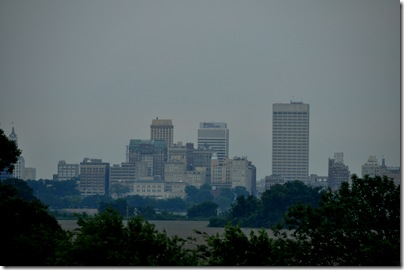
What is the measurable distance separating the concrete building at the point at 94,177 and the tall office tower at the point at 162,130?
25.0ft

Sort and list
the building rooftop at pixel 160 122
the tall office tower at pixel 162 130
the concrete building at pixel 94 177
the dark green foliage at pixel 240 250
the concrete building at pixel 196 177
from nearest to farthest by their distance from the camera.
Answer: the dark green foliage at pixel 240 250 → the concrete building at pixel 94 177 → the concrete building at pixel 196 177 → the building rooftop at pixel 160 122 → the tall office tower at pixel 162 130

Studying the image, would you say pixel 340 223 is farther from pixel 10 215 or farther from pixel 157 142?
pixel 157 142

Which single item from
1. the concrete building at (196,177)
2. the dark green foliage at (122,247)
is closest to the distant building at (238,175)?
the concrete building at (196,177)

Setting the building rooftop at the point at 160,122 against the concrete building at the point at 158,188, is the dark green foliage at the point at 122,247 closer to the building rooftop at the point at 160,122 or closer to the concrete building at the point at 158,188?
the concrete building at the point at 158,188

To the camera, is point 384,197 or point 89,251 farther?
point 384,197

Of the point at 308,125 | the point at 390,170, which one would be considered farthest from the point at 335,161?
the point at 308,125

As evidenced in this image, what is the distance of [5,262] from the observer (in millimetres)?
14852

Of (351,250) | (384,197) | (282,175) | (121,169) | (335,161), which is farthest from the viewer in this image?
(282,175)

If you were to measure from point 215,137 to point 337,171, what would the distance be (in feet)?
71.0

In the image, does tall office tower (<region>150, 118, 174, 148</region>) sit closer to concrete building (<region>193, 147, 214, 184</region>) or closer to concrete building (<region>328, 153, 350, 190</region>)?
concrete building (<region>193, 147, 214, 184</region>)

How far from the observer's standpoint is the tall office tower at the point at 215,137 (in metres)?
106

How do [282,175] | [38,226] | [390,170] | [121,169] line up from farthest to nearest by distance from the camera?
[282,175] → [121,169] → [390,170] → [38,226]

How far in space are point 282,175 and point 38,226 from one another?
9388cm

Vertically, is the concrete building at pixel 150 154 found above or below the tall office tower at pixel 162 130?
below
